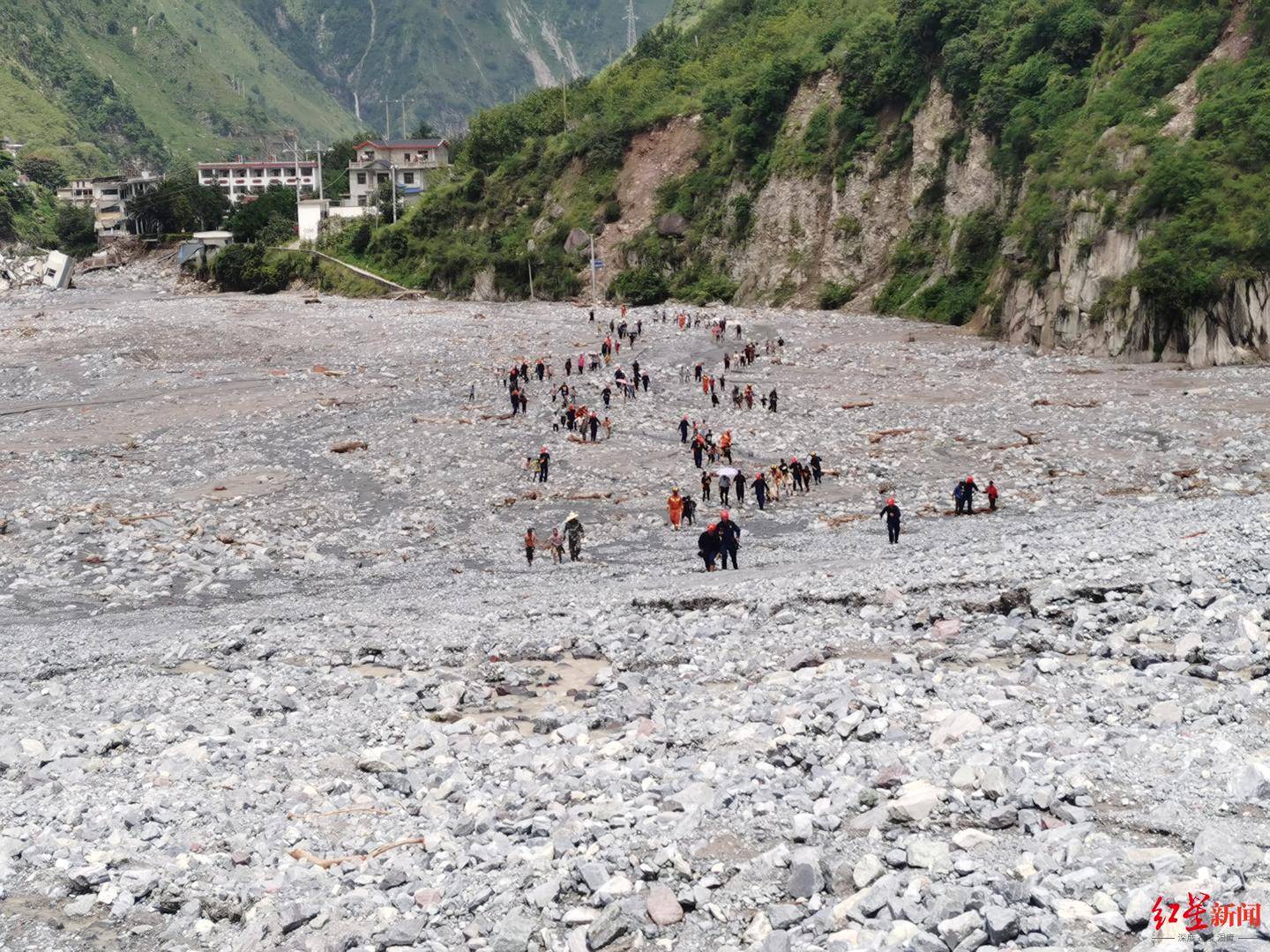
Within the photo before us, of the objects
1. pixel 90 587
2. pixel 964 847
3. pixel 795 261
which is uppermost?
pixel 795 261

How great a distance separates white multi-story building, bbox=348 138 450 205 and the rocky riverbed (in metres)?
88.8

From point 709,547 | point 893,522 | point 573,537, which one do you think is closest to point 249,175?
point 573,537

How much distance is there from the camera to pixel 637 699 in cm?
1531

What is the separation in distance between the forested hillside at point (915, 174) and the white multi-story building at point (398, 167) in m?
15.8

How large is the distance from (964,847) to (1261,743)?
133 inches

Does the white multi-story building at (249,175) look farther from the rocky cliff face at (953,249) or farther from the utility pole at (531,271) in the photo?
the rocky cliff face at (953,249)

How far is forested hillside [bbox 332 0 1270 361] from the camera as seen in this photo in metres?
48.2

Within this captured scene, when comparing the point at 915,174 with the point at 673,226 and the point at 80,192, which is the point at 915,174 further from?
the point at 80,192

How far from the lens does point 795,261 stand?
78.3 m

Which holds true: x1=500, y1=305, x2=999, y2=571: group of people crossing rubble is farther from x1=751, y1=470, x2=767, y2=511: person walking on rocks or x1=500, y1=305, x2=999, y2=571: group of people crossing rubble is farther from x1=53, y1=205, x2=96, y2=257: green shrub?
x1=53, y1=205, x2=96, y2=257: green shrub

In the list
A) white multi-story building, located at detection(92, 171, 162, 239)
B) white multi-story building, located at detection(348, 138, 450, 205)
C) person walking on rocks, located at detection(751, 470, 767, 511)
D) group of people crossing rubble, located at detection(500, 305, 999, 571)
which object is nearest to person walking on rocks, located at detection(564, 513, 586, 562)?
group of people crossing rubble, located at detection(500, 305, 999, 571)

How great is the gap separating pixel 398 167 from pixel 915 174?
6712 cm

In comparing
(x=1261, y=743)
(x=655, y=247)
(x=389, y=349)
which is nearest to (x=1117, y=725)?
(x=1261, y=743)

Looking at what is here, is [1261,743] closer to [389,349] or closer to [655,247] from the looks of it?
[389,349]
